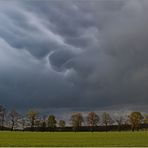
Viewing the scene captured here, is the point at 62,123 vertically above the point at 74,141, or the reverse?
the point at 62,123

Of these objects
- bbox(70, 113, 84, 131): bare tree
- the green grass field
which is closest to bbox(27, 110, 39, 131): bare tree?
bbox(70, 113, 84, 131): bare tree

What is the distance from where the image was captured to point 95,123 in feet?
587

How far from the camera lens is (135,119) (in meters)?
178

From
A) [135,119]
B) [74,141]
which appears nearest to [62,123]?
[135,119]

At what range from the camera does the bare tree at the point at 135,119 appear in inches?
6921

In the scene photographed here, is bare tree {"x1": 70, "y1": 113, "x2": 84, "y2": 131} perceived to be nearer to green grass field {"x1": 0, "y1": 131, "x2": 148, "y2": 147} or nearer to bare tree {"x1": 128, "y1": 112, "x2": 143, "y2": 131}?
bare tree {"x1": 128, "y1": 112, "x2": 143, "y2": 131}

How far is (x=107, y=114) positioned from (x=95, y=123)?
11053 mm

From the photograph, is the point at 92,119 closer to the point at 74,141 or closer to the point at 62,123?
the point at 62,123

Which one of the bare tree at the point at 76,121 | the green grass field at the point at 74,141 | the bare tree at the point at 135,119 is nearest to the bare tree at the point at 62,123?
the bare tree at the point at 76,121

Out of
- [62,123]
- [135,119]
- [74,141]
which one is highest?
[135,119]

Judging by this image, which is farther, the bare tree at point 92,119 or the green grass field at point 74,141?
the bare tree at point 92,119

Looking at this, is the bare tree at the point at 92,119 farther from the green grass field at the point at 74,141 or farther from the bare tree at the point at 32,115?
the green grass field at the point at 74,141

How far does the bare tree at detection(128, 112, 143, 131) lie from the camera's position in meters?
176

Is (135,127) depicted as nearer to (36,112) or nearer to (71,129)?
(71,129)
